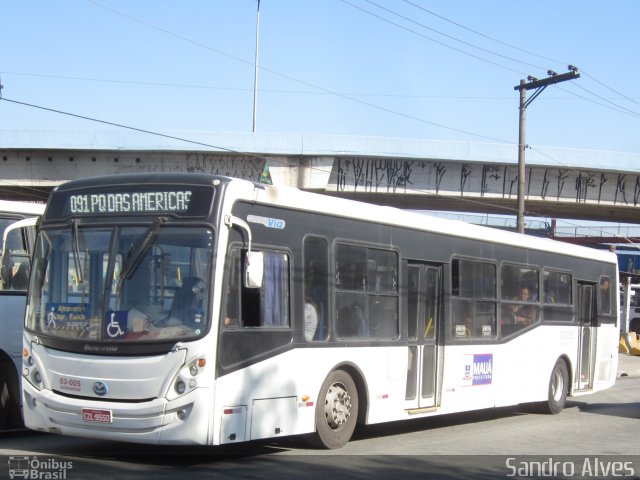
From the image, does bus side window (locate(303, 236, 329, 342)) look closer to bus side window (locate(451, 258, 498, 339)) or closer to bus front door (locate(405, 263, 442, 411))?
bus front door (locate(405, 263, 442, 411))

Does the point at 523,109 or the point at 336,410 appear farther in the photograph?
the point at 523,109

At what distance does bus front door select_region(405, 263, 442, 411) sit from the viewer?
1162cm

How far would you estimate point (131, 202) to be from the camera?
8.91m

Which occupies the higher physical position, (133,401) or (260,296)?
(260,296)

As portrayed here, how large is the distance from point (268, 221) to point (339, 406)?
8.09ft

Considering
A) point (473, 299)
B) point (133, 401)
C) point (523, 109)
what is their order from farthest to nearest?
point (523, 109) → point (473, 299) → point (133, 401)

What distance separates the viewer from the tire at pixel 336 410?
984cm

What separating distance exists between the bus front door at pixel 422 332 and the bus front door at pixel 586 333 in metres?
5.33

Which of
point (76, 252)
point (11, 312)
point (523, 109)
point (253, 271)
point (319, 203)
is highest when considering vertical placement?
point (523, 109)

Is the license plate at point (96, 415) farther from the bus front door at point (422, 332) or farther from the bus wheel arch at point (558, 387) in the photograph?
the bus wheel arch at point (558, 387)

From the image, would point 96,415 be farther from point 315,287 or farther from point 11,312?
point 11,312

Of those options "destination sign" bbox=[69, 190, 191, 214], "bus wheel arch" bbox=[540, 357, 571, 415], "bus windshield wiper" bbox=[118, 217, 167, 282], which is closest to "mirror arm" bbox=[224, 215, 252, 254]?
"destination sign" bbox=[69, 190, 191, 214]

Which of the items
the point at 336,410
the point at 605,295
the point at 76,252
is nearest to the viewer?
the point at 76,252

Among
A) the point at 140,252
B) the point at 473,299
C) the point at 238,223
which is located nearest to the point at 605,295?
the point at 473,299
